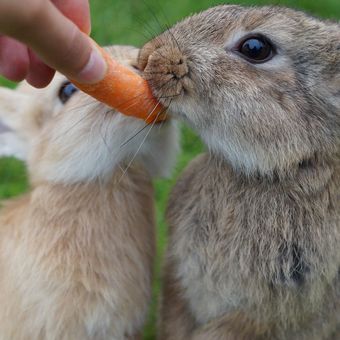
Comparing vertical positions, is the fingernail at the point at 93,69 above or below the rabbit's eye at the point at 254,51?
below

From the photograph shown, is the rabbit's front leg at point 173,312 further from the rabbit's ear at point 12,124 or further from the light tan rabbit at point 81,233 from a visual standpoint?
the rabbit's ear at point 12,124

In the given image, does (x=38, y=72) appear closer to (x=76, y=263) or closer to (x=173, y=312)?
(x=76, y=263)

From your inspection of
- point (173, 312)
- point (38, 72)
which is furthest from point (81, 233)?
point (38, 72)

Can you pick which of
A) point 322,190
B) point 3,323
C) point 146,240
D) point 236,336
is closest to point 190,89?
point 322,190

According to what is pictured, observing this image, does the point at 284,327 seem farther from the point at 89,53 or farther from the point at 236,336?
the point at 89,53

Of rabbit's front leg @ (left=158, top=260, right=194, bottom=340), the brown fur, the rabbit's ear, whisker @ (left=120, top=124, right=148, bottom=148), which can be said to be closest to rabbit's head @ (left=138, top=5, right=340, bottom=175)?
whisker @ (left=120, top=124, right=148, bottom=148)

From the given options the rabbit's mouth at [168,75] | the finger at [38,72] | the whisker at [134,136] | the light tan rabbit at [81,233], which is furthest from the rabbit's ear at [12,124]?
the rabbit's mouth at [168,75]
